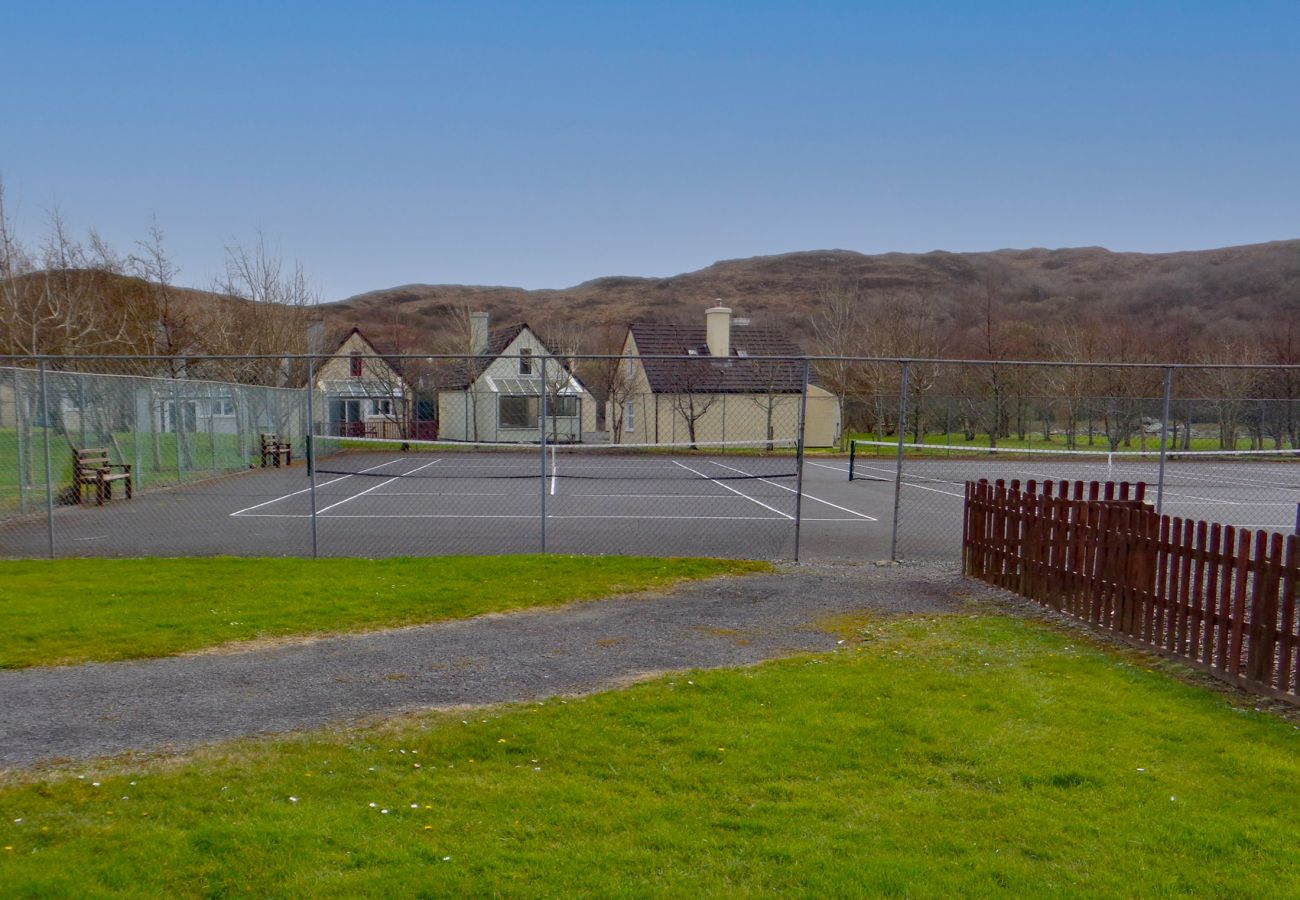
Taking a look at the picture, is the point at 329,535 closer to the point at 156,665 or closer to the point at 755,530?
the point at 755,530

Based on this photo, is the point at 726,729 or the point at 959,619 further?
the point at 959,619

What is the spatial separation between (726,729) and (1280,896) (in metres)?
2.82

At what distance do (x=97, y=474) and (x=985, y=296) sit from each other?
140 m

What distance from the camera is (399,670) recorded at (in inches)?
284

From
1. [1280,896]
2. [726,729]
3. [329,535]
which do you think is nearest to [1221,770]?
[1280,896]

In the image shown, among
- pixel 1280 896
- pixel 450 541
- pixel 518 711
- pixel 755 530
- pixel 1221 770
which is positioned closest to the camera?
pixel 1280 896

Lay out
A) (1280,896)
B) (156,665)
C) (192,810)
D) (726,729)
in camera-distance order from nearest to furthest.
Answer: (1280,896), (192,810), (726,729), (156,665)

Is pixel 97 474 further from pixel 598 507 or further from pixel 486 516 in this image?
pixel 598 507

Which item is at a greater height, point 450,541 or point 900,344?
point 900,344

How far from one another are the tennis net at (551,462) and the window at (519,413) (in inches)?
76.1

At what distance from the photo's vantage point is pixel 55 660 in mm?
7379

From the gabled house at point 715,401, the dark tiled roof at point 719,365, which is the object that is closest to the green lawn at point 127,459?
the gabled house at point 715,401

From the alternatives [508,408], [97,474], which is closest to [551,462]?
[508,408]

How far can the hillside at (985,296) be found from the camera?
124625 mm
